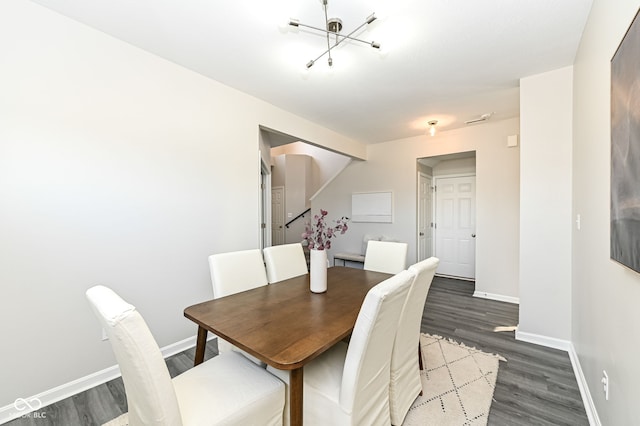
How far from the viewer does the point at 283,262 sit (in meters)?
2.40

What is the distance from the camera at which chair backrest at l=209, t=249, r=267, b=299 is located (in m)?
1.88

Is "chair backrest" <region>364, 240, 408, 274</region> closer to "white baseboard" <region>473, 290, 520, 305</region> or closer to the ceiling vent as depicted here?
"white baseboard" <region>473, 290, 520, 305</region>

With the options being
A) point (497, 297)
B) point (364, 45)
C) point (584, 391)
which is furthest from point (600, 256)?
point (497, 297)

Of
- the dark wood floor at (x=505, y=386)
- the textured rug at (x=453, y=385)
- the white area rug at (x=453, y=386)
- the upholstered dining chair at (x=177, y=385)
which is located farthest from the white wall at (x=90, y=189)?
the textured rug at (x=453, y=385)

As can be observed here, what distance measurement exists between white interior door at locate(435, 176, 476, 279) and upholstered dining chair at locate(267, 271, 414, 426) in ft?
13.4

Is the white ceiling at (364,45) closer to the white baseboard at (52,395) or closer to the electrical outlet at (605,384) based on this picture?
the electrical outlet at (605,384)

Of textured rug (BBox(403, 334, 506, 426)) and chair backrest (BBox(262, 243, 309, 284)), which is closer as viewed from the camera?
textured rug (BBox(403, 334, 506, 426))

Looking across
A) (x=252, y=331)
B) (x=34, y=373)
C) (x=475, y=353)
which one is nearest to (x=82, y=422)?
(x=34, y=373)

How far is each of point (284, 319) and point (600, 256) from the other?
1.84 meters

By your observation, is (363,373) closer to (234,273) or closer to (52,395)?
(234,273)

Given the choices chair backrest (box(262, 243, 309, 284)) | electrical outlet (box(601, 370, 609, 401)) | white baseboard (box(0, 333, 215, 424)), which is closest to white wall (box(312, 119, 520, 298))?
electrical outlet (box(601, 370, 609, 401))

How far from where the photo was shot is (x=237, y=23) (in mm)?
1832

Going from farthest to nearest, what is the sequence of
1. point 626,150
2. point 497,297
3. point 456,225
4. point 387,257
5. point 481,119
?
point 456,225
point 497,297
point 481,119
point 387,257
point 626,150

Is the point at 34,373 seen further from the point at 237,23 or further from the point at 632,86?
Result: the point at 632,86
